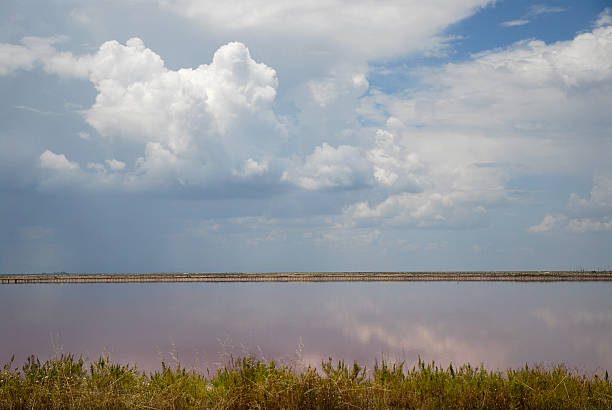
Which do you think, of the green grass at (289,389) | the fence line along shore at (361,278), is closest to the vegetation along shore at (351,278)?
the fence line along shore at (361,278)

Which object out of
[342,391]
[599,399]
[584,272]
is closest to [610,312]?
[599,399]

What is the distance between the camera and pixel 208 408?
342 inches

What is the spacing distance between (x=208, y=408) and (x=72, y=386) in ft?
9.71

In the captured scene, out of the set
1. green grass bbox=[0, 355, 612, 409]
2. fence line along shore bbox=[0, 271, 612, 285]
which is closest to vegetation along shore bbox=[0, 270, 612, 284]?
fence line along shore bbox=[0, 271, 612, 285]

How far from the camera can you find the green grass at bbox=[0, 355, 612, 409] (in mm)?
8914

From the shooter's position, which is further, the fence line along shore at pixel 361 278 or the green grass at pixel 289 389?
the fence line along shore at pixel 361 278

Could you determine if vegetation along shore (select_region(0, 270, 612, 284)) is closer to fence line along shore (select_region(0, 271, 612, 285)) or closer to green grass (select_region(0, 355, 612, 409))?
fence line along shore (select_region(0, 271, 612, 285))

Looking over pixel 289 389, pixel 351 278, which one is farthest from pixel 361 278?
pixel 289 389

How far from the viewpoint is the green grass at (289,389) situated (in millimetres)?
8914

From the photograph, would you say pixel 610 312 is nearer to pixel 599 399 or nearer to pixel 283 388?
pixel 599 399

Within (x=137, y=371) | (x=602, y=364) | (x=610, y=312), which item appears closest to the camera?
(x=137, y=371)

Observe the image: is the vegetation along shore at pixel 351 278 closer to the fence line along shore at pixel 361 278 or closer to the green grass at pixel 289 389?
the fence line along shore at pixel 361 278

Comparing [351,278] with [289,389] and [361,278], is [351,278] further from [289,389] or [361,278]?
[289,389]

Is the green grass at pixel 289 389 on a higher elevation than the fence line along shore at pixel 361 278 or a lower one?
higher
